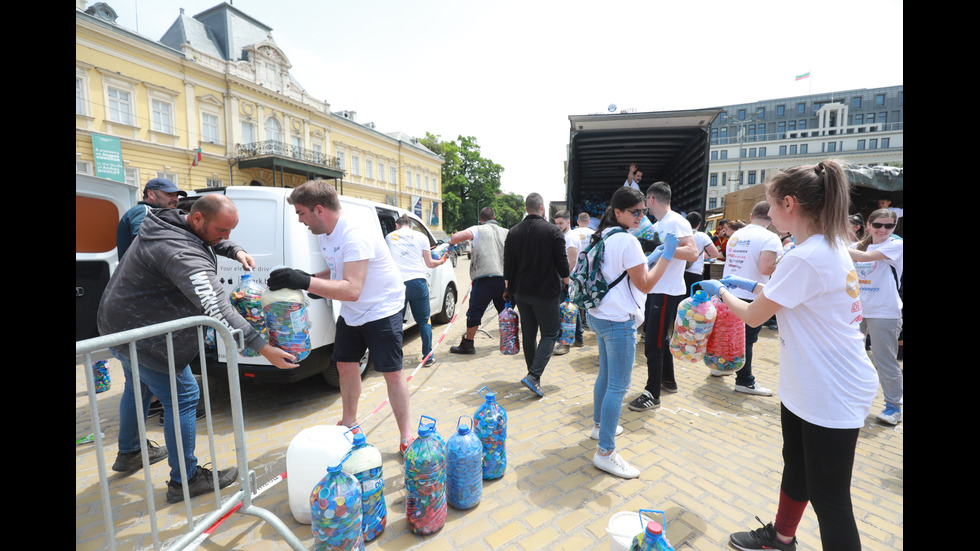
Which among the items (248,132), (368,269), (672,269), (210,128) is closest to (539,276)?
(672,269)

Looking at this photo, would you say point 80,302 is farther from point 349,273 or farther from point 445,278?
point 445,278

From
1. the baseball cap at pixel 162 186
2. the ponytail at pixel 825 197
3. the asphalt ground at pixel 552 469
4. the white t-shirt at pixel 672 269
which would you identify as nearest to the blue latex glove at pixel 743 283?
Answer: the ponytail at pixel 825 197

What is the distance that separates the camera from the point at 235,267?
146 inches

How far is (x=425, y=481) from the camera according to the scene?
7.68 feet

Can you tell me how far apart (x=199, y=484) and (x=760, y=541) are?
3.50 meters

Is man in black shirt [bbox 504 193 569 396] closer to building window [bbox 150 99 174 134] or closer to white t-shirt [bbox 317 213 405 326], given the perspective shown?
white t-shirt [bbox 317 213 405 326]

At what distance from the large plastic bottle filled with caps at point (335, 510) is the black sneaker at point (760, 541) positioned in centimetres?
210

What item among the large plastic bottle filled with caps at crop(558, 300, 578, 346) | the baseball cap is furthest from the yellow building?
the large plastic bottle filled with caps at crop(558, 300, 578, 346)

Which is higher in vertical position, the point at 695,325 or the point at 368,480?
the point at 695,325

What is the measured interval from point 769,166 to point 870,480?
8126 centimetres

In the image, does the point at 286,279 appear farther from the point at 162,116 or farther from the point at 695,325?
the point at 162,116

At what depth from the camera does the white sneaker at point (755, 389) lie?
14.9ft

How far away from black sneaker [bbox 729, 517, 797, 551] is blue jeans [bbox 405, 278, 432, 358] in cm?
393

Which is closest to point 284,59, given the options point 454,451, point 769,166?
point 454,451
